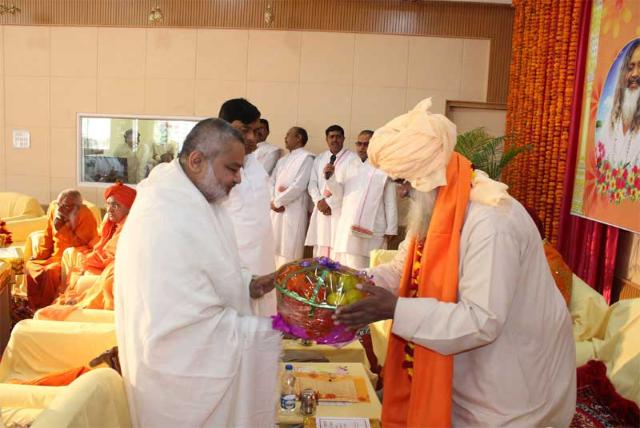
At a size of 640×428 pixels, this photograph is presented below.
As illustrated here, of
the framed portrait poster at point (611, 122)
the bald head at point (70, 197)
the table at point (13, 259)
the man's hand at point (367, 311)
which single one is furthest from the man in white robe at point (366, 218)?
the man's hand at point (367, 311)

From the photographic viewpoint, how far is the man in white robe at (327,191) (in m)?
6.81

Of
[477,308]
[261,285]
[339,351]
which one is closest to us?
[477,308]

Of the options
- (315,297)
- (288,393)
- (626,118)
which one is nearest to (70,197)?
(288,393)

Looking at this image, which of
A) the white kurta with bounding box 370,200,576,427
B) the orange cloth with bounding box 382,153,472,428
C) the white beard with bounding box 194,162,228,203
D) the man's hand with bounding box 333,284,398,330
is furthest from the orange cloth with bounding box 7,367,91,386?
the white kurta with bounding box 370,200,576,427

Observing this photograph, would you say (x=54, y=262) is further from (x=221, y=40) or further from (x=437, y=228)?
(x=437, y=228)

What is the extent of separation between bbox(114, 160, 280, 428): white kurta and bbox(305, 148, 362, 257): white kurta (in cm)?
477

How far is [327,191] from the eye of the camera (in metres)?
6.82

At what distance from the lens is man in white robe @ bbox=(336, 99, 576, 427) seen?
1691 mm

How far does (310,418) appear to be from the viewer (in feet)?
8.00

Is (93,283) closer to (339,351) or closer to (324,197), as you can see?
(339,351)

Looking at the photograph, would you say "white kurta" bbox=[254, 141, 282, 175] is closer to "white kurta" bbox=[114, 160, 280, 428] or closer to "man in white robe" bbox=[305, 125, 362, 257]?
"man in white robe" bbox=[305, 125, 362, 257]

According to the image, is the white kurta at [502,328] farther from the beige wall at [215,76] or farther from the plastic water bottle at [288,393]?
the beige wall at [215,76]

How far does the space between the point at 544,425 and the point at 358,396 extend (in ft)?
3.38

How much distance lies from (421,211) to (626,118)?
2.78 metres
